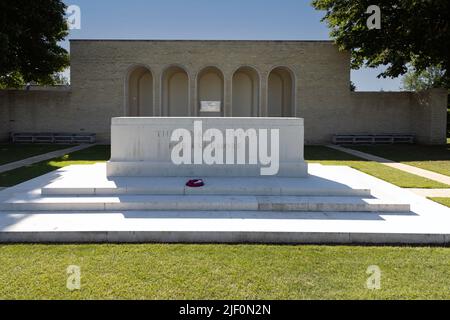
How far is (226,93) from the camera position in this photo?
25047mm

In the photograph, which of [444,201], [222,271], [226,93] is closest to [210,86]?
[226,93]

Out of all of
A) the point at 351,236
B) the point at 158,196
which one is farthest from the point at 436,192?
the point at 158,196

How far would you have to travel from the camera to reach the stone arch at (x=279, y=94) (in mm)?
27594

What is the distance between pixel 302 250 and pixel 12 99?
26.2 metres

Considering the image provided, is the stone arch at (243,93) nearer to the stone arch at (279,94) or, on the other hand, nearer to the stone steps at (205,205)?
the stone arch at (279,94)

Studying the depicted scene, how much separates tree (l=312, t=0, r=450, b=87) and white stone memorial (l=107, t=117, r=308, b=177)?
14753mm

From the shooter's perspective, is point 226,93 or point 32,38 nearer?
point 32,38

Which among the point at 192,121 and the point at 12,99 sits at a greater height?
the point at 12,99

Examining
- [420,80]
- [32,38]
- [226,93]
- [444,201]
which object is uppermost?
[420,80]

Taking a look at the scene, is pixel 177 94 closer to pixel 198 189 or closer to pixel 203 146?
pixel 203 146

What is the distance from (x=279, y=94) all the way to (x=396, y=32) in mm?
9264

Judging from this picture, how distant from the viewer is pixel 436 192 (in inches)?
341

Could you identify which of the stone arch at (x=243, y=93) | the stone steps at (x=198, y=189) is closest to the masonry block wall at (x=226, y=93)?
the stone arch at (x=243, y=93)

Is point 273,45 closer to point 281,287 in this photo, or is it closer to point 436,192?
point 436,192
